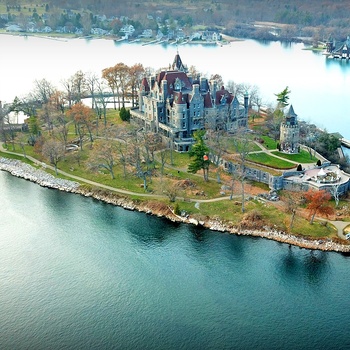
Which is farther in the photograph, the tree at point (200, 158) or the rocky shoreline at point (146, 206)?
the tree at point (200, 158)

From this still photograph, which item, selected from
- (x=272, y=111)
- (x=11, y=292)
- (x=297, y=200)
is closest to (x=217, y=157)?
(x=297, y=200)

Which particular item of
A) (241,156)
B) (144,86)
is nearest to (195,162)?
(241,156)

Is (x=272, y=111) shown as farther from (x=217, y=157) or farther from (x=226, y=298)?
(x=226, y=298)

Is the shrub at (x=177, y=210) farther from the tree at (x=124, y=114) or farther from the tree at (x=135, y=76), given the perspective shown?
the tree at (x=135, y=76)

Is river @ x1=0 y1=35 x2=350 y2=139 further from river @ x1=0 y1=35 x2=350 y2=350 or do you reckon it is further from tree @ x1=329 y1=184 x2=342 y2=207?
river @ x1=0 y1=35 x2=350 y2=350

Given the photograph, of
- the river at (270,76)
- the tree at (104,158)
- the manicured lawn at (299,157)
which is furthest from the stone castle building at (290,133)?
the tree at (104,158)

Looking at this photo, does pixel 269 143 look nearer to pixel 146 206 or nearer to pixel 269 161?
pixel 269 161
